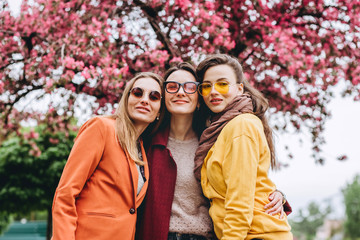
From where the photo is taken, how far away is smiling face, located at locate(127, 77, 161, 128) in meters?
2.82

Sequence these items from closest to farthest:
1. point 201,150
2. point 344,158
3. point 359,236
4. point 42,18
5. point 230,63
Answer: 1. point 201,150
2. point 230,63
3. point 42,18
4. point 344,158
5. point 359,236

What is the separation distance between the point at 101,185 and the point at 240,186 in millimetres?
992

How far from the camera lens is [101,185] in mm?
2355

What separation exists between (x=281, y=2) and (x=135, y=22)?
8.79ft

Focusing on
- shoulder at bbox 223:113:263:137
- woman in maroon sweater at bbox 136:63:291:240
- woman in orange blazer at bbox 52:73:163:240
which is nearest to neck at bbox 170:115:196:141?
woman in maroon sweater at bbox 136:63:291:240

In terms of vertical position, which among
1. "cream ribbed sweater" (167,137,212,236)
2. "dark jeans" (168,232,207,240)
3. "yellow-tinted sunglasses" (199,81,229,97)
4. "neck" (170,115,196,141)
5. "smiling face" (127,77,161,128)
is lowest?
"dark jeans" (168,232,207,240)

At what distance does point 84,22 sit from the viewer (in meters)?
5.48

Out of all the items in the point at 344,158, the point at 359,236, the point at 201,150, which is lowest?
the point at 359,236

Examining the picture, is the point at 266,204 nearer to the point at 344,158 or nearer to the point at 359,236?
the point at 344,158

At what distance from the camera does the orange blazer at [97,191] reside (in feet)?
7.27

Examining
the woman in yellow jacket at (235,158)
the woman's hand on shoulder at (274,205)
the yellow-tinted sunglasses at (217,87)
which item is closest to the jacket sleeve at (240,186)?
the woman in yellow jacket at (235,158)

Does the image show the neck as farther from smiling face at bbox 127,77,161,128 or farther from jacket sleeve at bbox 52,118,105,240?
jacket sleeve at bbox 52,118,105,240

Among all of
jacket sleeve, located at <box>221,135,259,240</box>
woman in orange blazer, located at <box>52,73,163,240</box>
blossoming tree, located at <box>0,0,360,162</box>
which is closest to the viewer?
jacket sleeve, located at <box>221,135,259,240</box>

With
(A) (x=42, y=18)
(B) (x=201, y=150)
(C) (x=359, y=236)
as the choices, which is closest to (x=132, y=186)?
(B) (x=201, y=150)
